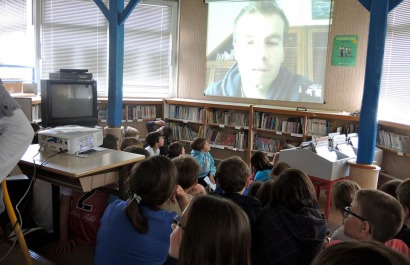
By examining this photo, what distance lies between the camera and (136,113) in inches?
265

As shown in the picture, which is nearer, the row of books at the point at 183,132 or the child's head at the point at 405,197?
the child's head at the point at 405,197

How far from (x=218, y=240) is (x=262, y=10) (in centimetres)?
575

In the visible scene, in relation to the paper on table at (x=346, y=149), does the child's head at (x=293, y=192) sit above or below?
above

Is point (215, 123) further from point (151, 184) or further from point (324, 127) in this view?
point (151, 184)

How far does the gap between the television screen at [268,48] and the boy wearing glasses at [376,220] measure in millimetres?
4383

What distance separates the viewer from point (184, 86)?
721 cm

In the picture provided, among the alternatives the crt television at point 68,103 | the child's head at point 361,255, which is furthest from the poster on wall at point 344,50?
the child's head at point 361,255

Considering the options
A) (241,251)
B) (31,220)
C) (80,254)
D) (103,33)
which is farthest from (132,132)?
(241,251)

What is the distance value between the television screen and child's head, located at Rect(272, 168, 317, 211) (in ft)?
14.1

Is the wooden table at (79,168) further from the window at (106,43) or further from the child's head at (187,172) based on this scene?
the window at (106,43)

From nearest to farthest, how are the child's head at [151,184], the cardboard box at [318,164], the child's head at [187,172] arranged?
the child's head at [151,184], the child's head at [187,172], the cardboard box at [318,164]

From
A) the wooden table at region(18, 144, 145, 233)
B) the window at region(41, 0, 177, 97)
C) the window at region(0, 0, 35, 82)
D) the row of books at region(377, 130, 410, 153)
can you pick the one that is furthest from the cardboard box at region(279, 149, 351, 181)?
the window at region(0, 0, 35, 82)

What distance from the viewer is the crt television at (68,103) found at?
4801mm

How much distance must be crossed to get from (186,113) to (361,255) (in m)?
6.18
